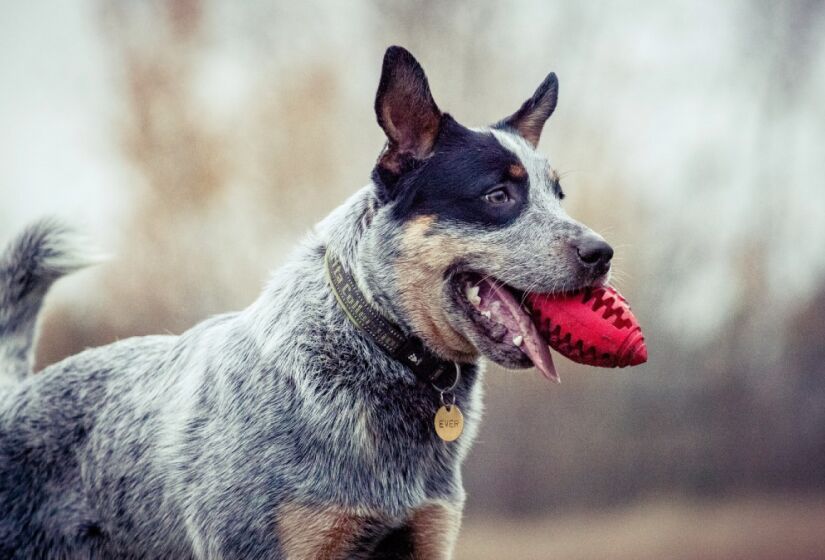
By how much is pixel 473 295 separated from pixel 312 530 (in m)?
0.77

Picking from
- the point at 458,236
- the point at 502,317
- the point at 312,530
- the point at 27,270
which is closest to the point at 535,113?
the point at 458,236

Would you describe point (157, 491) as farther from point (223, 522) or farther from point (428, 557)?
point (428, 557)

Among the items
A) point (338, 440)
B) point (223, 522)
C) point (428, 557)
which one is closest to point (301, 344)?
point (338, 440)

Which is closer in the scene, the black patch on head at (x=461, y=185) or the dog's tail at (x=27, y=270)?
the black patch on head at (x=461, y=185)

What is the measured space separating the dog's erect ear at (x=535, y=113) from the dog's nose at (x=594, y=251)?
631mm

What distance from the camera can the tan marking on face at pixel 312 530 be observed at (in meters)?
2.44

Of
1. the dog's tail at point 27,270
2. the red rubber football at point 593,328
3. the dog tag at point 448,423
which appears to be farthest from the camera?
the dog's tail at point 27,270

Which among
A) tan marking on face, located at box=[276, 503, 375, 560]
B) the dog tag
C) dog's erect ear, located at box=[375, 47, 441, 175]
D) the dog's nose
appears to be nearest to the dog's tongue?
the dog's nose

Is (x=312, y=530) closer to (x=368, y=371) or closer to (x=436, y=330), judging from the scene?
(x=368, y=371)

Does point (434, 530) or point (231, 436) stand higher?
point (231, 436)

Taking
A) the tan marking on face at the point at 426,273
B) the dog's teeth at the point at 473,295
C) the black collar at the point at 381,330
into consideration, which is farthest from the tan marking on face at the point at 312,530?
the dog's teeth at the point at 473,295

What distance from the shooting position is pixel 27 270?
3.43 meters

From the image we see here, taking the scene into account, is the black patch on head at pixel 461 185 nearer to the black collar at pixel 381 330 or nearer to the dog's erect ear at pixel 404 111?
the dog's erect ear at pixel 404 111

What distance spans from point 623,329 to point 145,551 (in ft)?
5.27
